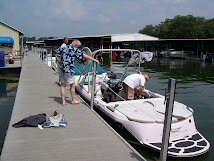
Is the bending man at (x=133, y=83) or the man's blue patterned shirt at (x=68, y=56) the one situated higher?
the man's blue patterned shirt at (x=68, y=56)

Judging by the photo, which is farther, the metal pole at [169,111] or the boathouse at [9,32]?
the boathouse at [9,32]

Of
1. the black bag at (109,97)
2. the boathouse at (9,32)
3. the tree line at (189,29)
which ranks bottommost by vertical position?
the black bag at (109,97)

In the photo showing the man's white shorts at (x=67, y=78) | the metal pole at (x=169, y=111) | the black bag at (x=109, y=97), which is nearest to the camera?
the metal pole at (x=169, y=111)

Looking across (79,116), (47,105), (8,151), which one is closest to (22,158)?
(8,151)

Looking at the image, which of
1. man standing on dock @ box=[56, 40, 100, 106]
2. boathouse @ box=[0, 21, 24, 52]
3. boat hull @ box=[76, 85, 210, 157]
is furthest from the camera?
boathouse @ box=[0, 21, 24, 52]

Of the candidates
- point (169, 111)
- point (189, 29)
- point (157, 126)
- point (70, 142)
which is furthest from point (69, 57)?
point (189, 29)

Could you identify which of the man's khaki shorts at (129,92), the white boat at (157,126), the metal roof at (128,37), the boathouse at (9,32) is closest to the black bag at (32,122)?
the white boat at (157,126)

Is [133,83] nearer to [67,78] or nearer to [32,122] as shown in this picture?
[67,78]

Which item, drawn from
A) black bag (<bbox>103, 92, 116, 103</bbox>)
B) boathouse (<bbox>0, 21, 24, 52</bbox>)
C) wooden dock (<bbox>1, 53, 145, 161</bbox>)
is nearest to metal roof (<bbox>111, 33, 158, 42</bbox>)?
boathouse (<bbox>0, 21, 24, 52</bbox>)

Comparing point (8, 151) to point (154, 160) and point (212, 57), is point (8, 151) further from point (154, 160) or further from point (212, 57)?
point (212, 57)

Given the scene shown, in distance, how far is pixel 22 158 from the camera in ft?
10.7

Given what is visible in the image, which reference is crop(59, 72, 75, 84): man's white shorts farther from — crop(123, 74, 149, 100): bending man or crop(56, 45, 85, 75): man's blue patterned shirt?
crop(123, 74, 149, 100): bending man

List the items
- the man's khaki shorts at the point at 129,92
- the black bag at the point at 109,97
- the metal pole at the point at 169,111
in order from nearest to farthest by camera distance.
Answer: the metal pole at the point at 169,111 → the man's khaki shorts at the point at 129,92 → the black bag at the point at 109,97

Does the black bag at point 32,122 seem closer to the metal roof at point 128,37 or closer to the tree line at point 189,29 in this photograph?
the metal roof at point 128,37
